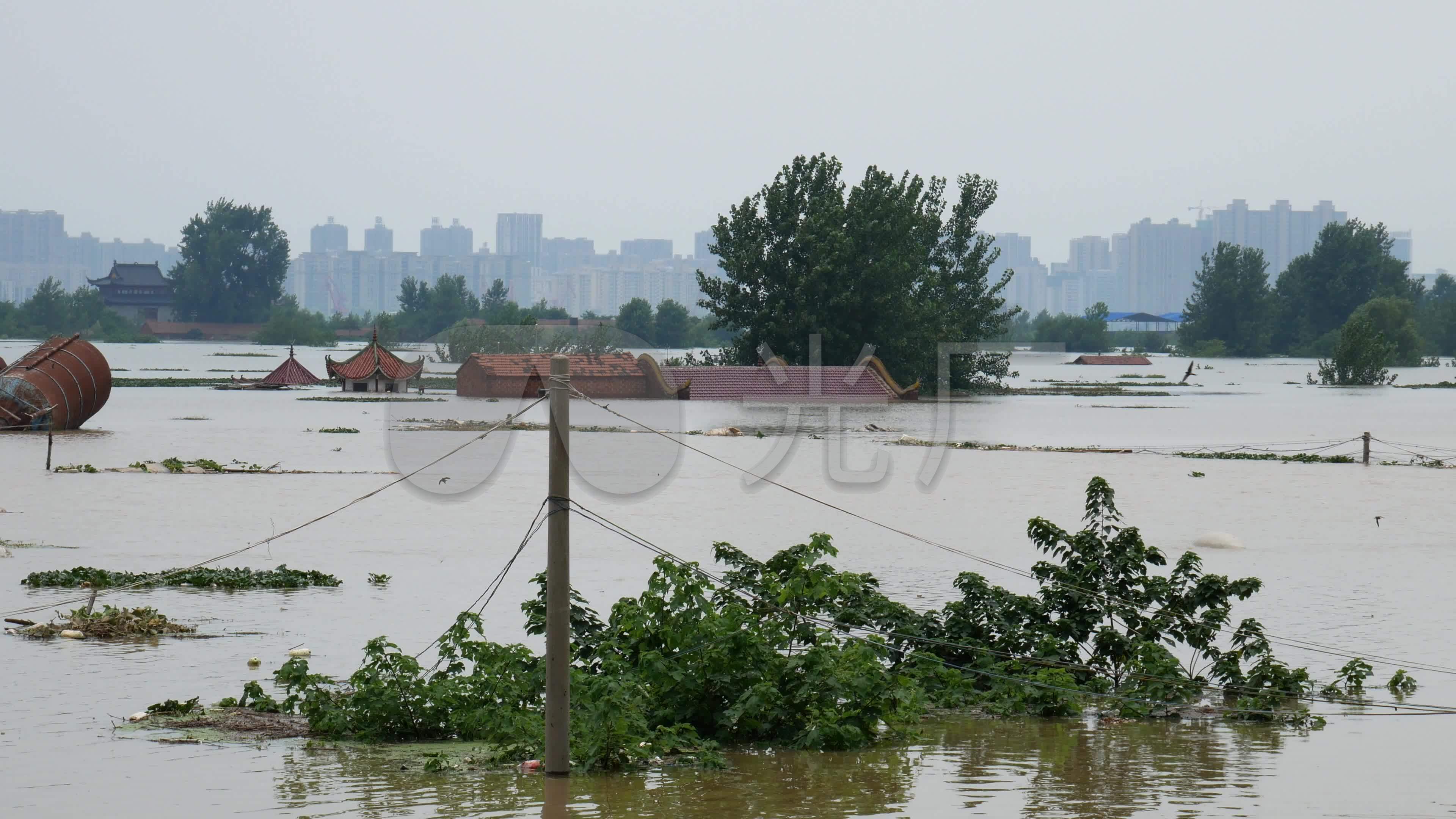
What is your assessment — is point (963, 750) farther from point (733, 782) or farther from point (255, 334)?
point (255, 334)

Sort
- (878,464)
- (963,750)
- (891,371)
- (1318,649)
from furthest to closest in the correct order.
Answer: (891,371) < (878,464) < (1318,649) < (963,750)

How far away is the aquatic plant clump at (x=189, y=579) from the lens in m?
12.7

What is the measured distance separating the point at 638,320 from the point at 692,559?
91.1 metres

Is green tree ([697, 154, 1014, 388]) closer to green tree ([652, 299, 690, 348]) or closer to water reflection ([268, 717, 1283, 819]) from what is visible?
water reflection ([268, 717, 1283, 819])

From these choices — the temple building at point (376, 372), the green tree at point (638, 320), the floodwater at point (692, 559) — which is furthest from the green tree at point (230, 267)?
the floodwater at point (692, 559)

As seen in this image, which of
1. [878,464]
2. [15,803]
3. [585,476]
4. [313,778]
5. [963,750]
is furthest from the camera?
[878,464]

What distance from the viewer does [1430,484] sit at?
80.4 ft

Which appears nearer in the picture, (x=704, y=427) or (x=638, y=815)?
(x=638, y=815)

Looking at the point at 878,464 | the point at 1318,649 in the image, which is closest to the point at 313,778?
the point at 1318,649

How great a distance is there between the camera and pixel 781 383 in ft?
174

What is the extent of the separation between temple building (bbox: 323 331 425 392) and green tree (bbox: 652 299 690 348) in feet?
170

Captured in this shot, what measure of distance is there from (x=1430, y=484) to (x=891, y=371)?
30123mm

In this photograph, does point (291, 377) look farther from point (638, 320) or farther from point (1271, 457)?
point (638, 320)

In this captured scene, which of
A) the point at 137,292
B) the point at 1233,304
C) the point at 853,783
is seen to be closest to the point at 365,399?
the point at 853,783
